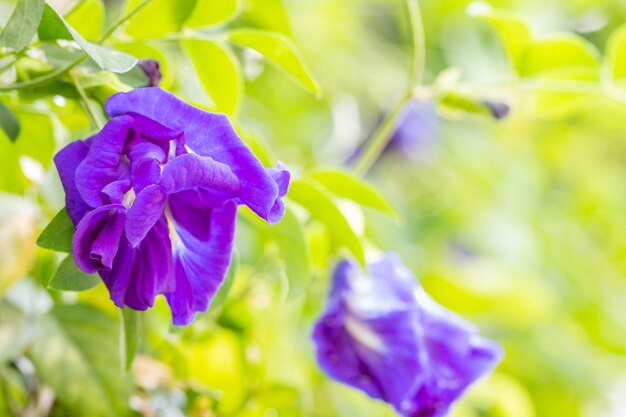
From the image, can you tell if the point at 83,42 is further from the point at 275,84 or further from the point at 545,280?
the point at 545,280

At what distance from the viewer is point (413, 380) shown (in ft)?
1.98

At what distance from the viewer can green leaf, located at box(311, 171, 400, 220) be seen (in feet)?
1.98

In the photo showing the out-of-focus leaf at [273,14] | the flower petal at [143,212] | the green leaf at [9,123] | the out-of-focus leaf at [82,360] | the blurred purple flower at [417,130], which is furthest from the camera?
the blurred purple flower at [417,130]

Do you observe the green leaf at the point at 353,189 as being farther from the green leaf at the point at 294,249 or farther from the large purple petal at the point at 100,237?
the large purple petal at the point at 100,237

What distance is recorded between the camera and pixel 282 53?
536 millimetres

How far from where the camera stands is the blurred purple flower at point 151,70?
46 centimetres

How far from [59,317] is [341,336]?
202mm

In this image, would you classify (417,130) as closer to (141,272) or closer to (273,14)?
(273,14)

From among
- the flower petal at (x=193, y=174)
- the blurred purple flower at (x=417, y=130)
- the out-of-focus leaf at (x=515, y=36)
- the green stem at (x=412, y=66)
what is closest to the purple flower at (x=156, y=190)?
the flower petal at (x=193, y=174)

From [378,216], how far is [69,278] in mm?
652

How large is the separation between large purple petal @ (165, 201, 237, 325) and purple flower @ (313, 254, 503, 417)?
21 centimetres

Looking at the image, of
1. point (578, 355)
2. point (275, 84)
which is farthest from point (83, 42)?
point (578, 355)

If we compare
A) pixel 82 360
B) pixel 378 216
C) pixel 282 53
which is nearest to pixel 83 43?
pixel 282 53

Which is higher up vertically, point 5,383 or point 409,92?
point 409,92
